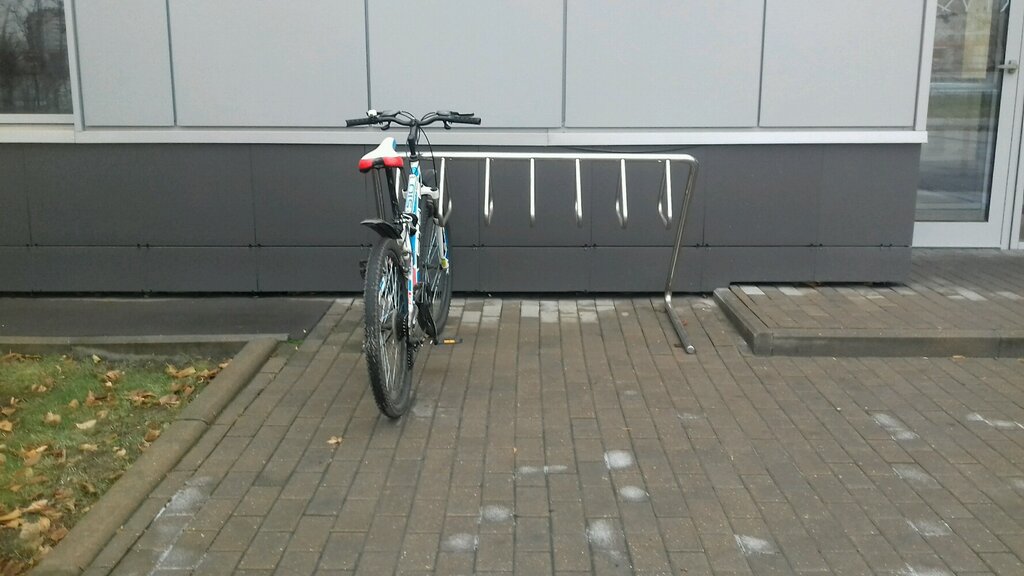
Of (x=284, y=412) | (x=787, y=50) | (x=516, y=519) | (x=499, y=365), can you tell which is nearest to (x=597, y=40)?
(x=787, y=50)

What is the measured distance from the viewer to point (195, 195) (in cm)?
706

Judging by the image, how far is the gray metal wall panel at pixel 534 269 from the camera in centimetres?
714

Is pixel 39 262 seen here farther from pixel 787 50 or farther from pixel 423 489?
pixel 787 50

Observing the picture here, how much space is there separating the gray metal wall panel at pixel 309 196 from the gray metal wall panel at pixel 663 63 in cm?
169

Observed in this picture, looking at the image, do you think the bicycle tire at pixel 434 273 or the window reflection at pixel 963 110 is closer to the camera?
the bicycle tire at pixel 434 273

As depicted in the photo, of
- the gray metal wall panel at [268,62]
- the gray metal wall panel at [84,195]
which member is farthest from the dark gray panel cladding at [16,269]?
the gray metal wall panel at [268,62]

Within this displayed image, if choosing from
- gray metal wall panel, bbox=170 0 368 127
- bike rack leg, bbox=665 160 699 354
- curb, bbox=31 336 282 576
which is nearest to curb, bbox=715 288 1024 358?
bike rack leg, bbox=665 160 699 354

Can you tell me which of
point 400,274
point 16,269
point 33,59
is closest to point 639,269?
point 400,274

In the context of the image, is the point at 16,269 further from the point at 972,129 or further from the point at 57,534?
the point at 972,129

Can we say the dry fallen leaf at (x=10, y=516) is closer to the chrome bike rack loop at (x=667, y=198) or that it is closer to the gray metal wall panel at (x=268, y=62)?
the gray metal wall panel at (x=268, y=62)

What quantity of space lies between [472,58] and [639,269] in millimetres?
1990

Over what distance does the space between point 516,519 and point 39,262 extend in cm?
499

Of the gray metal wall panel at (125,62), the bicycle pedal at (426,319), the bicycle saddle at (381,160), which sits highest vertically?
the gray metal wall panel at (125,62)

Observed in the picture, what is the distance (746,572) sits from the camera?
3.48m
